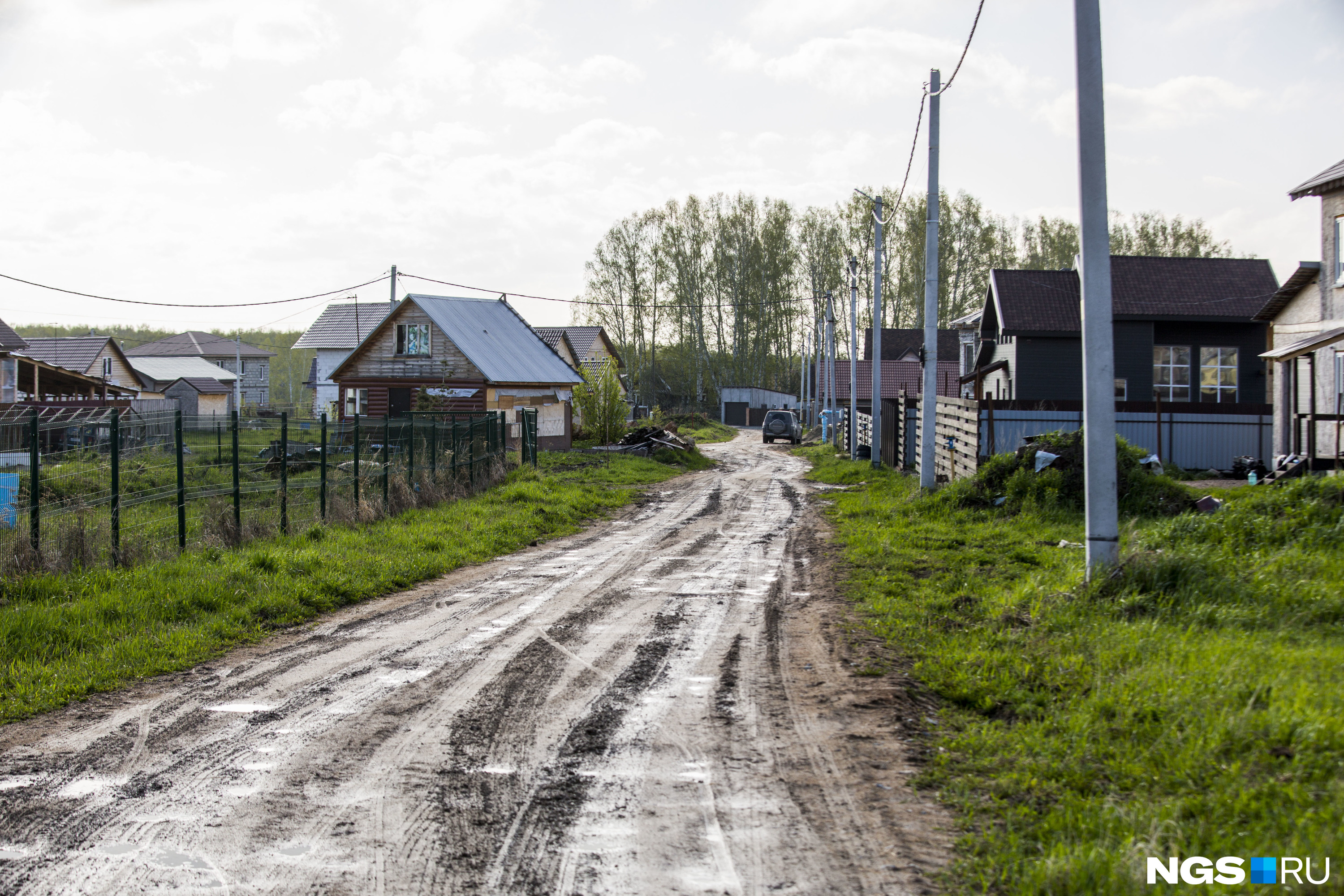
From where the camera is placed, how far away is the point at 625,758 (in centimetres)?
501

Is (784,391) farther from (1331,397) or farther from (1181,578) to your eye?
(1181,578)

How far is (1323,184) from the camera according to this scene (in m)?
18.5

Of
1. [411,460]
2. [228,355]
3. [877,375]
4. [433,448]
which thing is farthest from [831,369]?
[228,355]

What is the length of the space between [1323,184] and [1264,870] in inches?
780

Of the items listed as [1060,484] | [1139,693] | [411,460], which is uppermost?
[411,460]

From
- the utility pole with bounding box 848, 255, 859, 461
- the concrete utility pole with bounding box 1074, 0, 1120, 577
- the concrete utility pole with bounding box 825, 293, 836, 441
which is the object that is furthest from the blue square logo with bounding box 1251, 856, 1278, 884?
the concrete utility pole with bounding box 825, 293, 836, 441

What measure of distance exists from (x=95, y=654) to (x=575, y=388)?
31.2m

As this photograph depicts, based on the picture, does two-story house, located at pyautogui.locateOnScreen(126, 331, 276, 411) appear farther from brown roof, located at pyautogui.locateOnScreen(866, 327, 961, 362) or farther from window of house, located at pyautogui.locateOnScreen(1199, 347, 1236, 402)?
window of house, located at pyautogui.locateOnScreen(1199, 347, 1236, 402)

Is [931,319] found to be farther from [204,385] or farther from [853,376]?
[204,385]

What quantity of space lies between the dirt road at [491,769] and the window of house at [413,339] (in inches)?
1071

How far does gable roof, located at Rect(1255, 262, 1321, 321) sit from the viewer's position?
64.4 feet

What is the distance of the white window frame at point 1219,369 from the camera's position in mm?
29438

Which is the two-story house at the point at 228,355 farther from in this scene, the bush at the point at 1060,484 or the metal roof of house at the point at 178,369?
the bush at the point at 1060,484

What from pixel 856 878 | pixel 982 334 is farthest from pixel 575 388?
pixel 856 878
